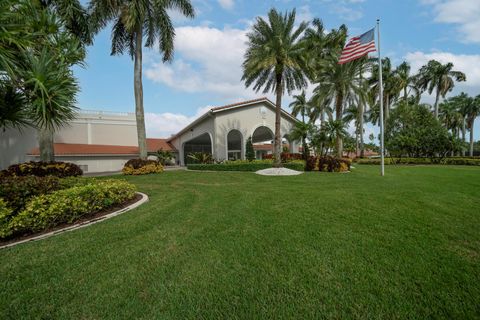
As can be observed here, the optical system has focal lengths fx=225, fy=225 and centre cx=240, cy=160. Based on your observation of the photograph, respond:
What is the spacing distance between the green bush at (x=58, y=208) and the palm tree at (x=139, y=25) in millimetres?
11809

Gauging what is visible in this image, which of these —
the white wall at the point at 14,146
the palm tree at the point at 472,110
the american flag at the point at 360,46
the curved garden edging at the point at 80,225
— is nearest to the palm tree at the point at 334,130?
the american flag at the point at 360,46

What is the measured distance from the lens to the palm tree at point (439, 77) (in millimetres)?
36500

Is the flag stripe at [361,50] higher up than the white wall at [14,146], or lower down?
higher up

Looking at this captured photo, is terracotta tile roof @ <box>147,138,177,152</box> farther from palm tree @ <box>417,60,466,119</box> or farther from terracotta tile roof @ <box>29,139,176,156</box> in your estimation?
palm tree @ <box>417,60,466,119</box>

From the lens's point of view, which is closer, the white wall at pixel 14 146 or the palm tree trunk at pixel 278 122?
the palm tree trunk at pixel 278 122

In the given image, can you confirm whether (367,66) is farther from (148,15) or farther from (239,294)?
(239,294)

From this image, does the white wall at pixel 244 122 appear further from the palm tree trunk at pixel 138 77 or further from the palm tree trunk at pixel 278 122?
the palm tree trunk at pixel 138 77

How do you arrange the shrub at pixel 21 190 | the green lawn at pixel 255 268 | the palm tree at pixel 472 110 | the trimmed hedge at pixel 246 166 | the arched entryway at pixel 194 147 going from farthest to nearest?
1. the palm tree at pixel 472 110
2. the arched entryway at pixel 194 147
3. the trimmed hedge at pixel 246 166
4. the shrub at pixel 21 190
5. the green lawn at pixel 255 268

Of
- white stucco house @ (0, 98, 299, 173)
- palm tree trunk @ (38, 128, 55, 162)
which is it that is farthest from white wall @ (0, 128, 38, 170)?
palm tree trunk @ (38, 128, 55, 162)

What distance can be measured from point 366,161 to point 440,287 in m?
35.6

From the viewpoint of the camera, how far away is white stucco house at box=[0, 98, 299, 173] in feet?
73.1

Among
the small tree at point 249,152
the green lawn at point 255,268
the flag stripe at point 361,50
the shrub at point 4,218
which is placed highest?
→ the flag stripe at point 361,50

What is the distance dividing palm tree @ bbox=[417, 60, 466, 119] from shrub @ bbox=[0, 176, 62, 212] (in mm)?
47698

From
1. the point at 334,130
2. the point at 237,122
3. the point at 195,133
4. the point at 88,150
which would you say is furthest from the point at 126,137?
the point at 334,130
